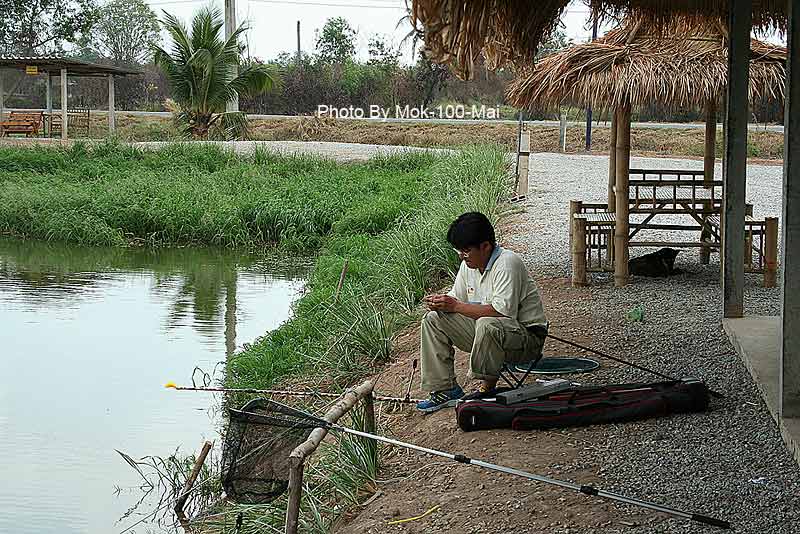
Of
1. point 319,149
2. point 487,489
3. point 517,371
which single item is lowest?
point 487,489

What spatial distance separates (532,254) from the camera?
35.7ft

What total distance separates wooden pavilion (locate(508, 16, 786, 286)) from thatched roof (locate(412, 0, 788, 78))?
0.95 feet

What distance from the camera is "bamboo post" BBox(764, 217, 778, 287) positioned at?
8602 millimetres

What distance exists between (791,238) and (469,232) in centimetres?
150

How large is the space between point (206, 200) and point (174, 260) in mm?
2256

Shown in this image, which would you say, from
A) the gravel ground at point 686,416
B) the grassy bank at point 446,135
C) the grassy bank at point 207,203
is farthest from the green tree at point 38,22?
the gravel ground at point 686,416

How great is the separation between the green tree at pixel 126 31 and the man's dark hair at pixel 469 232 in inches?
1721

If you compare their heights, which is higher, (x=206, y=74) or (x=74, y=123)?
(x=206, y=74)

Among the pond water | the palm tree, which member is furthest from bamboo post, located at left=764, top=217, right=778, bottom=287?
the palm tree

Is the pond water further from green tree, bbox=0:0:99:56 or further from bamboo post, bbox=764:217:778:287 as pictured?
green tree, bbox=0:0:99:56

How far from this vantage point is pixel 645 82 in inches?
338

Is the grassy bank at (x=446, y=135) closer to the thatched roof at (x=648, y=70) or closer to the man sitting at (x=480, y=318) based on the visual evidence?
the thatched roof at (x=648, y=70)

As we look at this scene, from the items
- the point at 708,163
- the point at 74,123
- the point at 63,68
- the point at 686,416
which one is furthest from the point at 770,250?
the point at 74,123

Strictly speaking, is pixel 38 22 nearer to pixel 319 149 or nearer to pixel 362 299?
pixel 319 149
